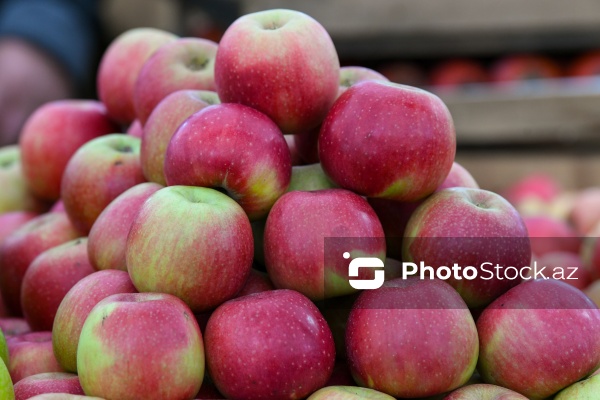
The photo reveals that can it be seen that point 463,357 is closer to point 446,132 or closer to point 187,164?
point 446,132

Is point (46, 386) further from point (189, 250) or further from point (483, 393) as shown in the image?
point (483, 393)

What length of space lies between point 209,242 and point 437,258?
317 millimetres

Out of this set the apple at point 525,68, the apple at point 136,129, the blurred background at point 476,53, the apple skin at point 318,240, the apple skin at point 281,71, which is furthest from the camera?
the apple at point 525,68

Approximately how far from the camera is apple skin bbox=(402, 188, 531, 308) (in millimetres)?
1036

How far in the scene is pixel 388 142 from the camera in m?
1.04

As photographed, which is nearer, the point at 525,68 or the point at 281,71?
the point at 281,71

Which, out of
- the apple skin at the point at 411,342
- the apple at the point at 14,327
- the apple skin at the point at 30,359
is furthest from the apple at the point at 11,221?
the apple skin at the point at 411,342

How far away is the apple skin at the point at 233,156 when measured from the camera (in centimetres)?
102

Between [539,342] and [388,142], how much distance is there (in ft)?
1.07

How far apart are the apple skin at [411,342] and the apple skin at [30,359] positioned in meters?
0.44

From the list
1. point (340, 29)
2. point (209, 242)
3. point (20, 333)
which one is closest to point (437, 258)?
point (209, 242)

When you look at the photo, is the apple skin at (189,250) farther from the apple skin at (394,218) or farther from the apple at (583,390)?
the apple at (583,390)

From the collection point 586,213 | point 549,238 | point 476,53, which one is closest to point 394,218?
point 549,238

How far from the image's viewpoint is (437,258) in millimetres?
1047
